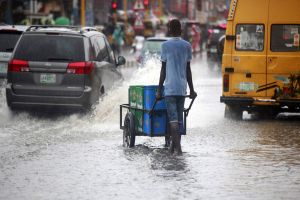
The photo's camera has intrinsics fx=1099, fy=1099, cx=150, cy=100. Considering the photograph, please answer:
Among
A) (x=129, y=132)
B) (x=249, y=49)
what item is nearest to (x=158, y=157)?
(x=129, y=132)

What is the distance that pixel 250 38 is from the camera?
752 inches

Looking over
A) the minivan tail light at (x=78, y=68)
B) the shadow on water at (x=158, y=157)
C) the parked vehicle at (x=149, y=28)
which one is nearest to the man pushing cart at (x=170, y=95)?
the shadow on water at (x=158, y=157)

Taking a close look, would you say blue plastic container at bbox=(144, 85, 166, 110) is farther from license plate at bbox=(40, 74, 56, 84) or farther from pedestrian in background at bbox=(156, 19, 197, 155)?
license plate at bbox=(40, 74, 56, 84)

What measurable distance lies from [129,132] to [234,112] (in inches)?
227

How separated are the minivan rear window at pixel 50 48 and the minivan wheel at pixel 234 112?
10.0 feet

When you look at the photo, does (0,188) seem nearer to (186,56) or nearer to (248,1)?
(186,56)

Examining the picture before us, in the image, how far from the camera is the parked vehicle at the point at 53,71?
18047 millimetres

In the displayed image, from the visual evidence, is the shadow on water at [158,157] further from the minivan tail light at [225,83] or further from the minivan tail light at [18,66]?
the minivan tail light at [225,83]

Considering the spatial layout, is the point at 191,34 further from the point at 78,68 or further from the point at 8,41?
the point at 78,68

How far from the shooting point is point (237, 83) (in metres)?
19.0

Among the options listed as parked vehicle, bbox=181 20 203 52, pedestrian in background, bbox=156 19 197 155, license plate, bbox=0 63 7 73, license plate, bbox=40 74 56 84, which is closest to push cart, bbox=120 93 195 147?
pedestrian in background, bbox=156 19 197 155

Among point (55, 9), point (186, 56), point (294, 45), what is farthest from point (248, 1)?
point (55, 9)

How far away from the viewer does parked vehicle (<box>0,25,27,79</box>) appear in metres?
21.0

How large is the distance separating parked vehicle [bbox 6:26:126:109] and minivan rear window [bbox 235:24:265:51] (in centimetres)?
253
